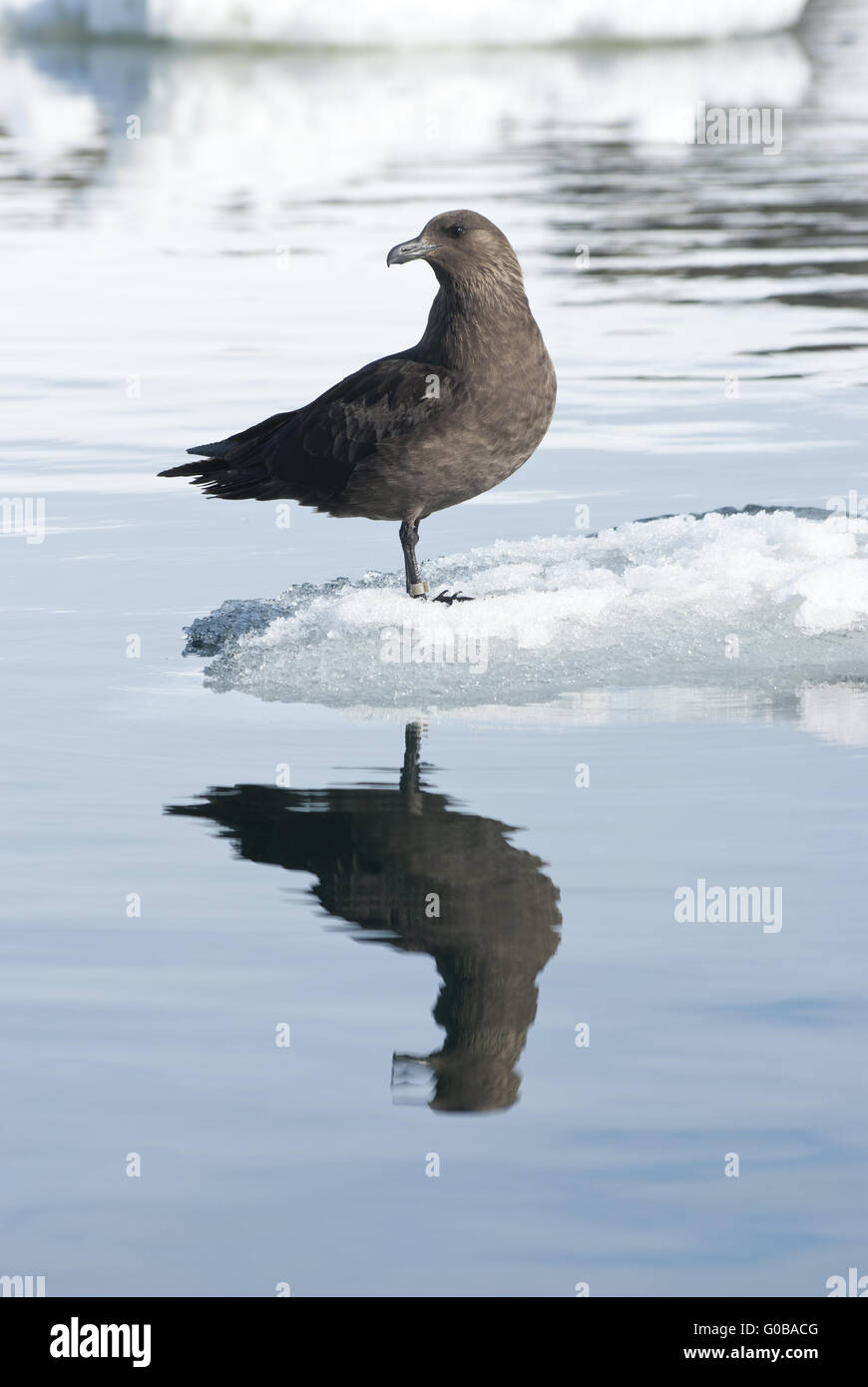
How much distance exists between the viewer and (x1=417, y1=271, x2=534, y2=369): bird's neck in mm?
7953

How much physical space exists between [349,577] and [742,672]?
80.9 inches

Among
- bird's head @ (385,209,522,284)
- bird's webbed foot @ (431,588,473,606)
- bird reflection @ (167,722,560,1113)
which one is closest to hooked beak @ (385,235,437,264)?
bird's head @ (385,209,522,284)

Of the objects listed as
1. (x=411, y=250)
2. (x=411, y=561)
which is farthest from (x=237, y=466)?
(x=411, y=250)

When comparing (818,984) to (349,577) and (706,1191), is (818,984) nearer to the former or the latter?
(706,1191)

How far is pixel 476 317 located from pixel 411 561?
94 centimetres

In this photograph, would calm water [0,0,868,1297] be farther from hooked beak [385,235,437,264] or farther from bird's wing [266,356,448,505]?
hooked beak [385,235,437,264]

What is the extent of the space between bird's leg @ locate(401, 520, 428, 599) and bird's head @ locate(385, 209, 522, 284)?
0.93 metres

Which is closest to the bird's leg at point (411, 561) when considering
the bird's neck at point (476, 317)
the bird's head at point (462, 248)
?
the bird's neck at point (476, 317)

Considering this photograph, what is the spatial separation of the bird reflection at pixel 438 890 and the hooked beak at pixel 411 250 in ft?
6.15

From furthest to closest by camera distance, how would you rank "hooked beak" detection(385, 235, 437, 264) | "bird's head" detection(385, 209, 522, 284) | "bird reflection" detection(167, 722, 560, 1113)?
"bird's head" detection(385, 209, 522, 284) → "hooked beak" detection(385, 235, 437, 264) → "bird reflection" detection(167, 722, 560, 1113)

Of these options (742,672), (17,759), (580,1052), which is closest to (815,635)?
(742,672)

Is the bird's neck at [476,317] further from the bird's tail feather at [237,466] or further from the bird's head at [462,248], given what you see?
the bird's tail feather at [237,466]

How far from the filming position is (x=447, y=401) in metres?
7.95

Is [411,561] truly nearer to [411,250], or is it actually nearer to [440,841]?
[411,250]
